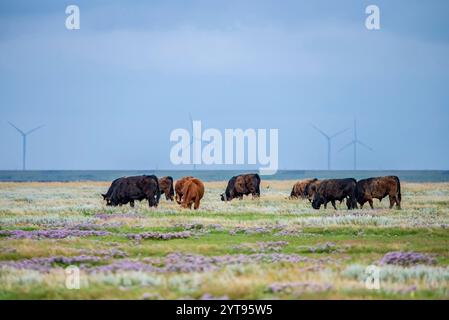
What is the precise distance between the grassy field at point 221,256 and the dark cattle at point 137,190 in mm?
5691

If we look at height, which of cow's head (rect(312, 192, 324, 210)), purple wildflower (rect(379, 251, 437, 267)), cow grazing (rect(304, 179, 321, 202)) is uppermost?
cow grazing (rect(304, 179, 321, 202))

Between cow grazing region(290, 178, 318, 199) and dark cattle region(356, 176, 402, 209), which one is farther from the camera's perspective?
cow grazing region(290, 178, 318, 199)

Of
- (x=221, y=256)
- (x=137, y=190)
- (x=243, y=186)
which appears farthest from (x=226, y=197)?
(x=221, y=256)

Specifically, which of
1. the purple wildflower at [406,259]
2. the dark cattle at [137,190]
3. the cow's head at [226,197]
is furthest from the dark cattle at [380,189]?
the purple wildflower at [406,259]

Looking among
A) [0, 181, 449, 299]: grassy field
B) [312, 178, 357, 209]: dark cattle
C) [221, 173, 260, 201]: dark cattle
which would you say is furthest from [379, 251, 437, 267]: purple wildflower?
[221, 173, 260, 201]: dark cattle

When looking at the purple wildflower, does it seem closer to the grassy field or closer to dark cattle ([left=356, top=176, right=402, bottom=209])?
the grassy field

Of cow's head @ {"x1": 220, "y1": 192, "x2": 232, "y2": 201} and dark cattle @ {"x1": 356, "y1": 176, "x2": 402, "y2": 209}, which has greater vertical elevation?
dark cattle @ {"x1": 356, "y1": 176, "x2": 402, "y2": 209}

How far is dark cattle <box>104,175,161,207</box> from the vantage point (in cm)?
4056

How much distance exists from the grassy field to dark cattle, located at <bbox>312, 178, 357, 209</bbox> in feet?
17.7

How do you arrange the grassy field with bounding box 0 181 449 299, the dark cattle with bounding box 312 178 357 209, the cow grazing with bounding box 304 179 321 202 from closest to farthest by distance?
the grassy field with bounding box 0 181 449 299, the dark cattle with bounding box 312 178 357 209, the cow grazing with bounding box 304 179 321 202

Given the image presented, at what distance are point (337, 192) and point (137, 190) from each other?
1072 centimetres

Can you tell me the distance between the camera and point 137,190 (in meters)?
40.8

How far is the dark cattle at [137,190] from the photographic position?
40562 millimetres

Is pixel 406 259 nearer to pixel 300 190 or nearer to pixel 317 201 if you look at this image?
pixel 317 201
